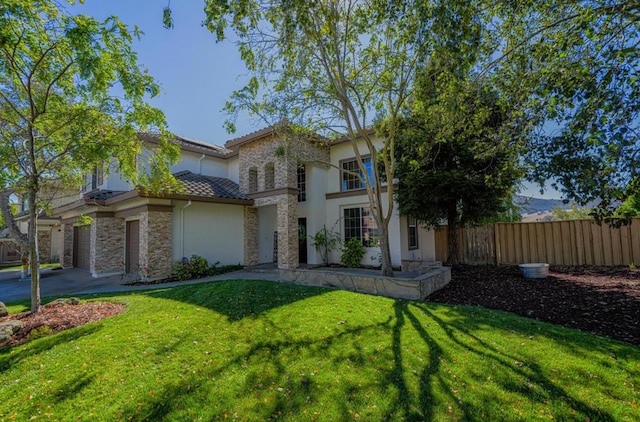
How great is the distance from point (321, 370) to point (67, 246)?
19631mm

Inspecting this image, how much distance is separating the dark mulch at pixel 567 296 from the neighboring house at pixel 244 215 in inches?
155

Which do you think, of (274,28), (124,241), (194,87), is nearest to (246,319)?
(274,28)

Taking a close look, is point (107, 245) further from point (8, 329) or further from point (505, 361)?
point (505, 361)

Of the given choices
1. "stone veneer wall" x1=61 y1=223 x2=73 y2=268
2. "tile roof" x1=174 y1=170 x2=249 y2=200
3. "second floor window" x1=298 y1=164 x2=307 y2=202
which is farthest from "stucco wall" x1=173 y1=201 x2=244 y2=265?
"stone veneer wall" x1=61 y1=223 x2=73 y2=268

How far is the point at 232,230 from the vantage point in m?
14.3

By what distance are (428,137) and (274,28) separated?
544 centimetres

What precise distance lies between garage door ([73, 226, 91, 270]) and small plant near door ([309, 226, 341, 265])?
1184 cm

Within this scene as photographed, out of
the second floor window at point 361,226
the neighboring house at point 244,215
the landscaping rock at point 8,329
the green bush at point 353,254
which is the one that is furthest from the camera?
the second floor window at point 361,226

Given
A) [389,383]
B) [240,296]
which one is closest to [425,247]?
[240,296]

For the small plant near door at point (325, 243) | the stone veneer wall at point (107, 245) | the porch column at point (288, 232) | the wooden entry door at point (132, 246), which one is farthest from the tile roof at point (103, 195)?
the small plant near door at point (325, 243)

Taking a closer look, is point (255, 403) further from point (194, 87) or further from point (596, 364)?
point (194, 87)

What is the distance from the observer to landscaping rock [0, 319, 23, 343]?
516cm

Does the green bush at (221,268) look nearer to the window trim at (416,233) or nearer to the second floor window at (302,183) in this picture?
the second floor window at (302,183)

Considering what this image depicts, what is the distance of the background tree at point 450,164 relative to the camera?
7.57m
